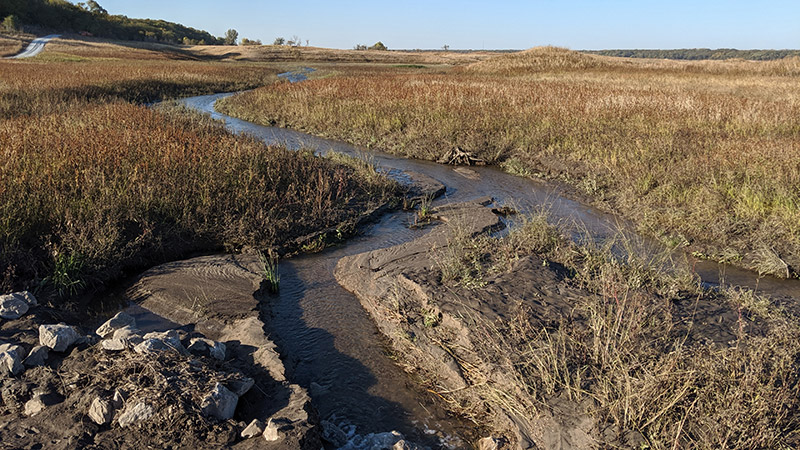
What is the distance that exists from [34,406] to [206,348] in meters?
1.04

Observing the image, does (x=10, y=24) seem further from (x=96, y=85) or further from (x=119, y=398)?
(x=119, y=398)

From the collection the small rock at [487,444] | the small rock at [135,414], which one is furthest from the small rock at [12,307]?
the small rock at [487,444]

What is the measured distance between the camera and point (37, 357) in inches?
129

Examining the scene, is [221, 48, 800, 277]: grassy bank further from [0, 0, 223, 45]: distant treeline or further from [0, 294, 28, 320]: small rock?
[0, 0, 223, 45]: distant treeline

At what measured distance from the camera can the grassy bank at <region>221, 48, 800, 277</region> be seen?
6.73m

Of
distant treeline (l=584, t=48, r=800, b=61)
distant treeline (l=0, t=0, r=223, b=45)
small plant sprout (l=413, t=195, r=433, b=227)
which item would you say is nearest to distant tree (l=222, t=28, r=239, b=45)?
distant treeline (l=0, t=0, r=223, b=45)

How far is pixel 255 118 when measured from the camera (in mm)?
16734

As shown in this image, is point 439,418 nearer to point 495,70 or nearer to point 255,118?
point 255,118

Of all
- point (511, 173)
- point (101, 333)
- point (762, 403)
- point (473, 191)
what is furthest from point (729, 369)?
point (511, 173)

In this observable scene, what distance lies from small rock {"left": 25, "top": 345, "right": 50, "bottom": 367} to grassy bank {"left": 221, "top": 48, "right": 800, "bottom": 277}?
22.5 ft

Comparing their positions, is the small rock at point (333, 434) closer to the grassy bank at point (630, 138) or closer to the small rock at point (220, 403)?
the small rock at point (220, 403)

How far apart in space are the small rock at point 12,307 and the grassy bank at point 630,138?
23.4 feet

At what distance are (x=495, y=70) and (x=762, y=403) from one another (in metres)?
32.4

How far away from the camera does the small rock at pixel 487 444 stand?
3035 millimetres
